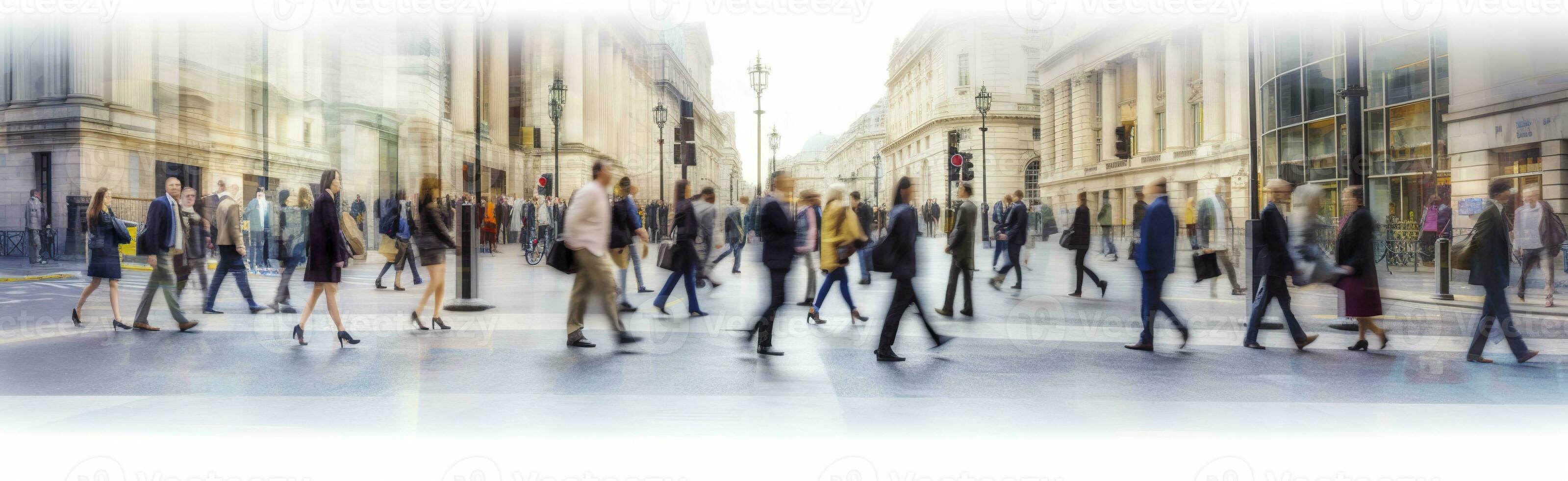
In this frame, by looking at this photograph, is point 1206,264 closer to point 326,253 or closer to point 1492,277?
point 1492,277

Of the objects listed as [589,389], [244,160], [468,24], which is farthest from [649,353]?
[244,160]

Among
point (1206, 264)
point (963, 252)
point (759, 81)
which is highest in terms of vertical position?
point (759, 81)

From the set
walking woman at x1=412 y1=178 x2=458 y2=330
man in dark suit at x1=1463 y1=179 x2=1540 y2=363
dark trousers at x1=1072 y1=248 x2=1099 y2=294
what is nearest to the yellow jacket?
walking woman at x1=412 y1=178 x2=458 y2=330

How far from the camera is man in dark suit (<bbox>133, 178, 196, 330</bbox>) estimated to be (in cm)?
813

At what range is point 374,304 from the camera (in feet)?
35.6

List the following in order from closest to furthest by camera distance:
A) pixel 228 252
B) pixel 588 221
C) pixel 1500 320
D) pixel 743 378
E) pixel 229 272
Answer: pixel 743 378, pixel 1500 320, pixel 588 221, pixel 228 252, pixel 229 272

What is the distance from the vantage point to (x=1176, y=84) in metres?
26.0

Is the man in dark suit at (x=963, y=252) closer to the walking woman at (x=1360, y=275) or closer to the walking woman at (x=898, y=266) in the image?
the walking woman at (x=898, y=266)

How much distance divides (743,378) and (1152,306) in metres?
3.49

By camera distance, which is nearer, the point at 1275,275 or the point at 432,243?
the point at 1275,275

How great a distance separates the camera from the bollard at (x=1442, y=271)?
11.0m

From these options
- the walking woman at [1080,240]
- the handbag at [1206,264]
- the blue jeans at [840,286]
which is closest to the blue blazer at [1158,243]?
the handbag at [1206,264]

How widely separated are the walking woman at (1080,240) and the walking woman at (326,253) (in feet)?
28.8

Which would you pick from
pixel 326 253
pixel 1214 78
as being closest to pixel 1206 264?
pixel 326 253
